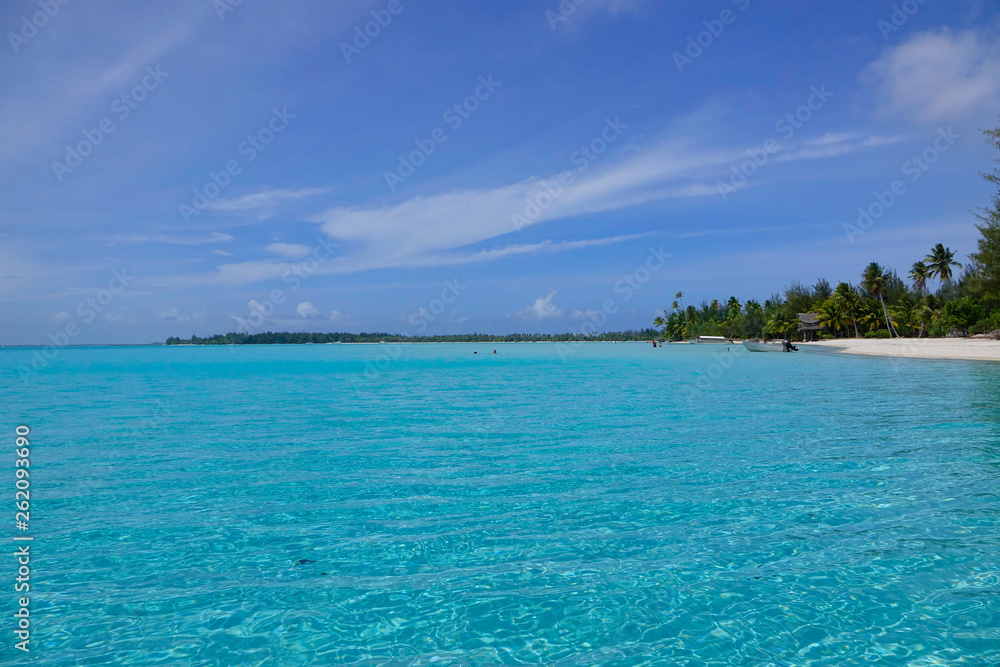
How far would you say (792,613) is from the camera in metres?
5.71

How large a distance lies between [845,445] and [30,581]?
52.7 feet

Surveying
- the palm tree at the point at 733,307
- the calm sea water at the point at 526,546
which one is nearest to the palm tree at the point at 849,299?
the palm tree at the point at 733,307

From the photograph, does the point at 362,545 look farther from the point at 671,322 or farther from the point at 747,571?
the point at 671,322

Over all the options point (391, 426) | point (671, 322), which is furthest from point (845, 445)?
point (671, 322)

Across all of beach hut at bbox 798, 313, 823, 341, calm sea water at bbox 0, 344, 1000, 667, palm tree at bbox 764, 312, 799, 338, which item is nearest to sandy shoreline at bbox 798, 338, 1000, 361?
beach hut at bbox 798, 313, 823, 341

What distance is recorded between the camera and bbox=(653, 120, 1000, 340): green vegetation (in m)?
56.8

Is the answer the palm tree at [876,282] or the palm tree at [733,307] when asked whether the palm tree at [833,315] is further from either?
the palm tree at [733,307]

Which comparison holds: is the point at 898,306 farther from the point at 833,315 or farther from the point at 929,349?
the point at 929,349

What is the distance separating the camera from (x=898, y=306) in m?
91.4

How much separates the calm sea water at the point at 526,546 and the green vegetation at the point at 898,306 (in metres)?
54.2

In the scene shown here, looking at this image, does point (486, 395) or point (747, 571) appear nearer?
point (747, 571)

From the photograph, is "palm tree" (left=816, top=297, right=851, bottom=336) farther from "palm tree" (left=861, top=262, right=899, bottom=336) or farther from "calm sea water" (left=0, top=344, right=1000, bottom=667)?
"calm sea water" (left=0, top=344, right=1000, bottom=667)

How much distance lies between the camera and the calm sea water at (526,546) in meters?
5.31

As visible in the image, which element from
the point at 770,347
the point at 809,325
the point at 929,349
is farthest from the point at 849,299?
the point at 929,349
